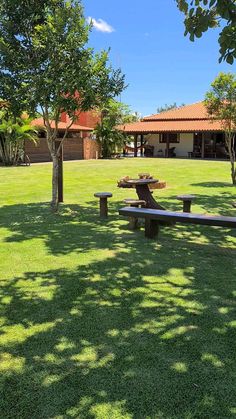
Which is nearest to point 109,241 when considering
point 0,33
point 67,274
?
point 67,274

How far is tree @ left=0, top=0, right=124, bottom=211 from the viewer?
768 cm

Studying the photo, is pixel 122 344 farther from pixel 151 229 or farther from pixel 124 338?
pixel 151 229

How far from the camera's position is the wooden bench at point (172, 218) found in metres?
5.58

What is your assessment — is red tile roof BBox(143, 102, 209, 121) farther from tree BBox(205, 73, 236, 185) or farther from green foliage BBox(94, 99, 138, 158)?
tree BBox(205, 73, 236, 185)

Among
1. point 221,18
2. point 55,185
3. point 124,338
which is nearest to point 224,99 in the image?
point 55,185

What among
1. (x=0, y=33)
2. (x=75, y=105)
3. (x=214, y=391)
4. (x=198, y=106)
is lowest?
(x=214, y=391)

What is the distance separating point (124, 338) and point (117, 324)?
0.86 ft

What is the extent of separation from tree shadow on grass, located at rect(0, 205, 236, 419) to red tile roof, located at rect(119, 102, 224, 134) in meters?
28.4

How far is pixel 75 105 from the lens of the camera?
8.02m

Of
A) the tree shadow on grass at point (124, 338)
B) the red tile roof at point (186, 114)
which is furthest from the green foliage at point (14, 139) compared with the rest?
the tree shadow on grass at point (124, 338)

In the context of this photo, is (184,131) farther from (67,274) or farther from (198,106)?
(67,274)

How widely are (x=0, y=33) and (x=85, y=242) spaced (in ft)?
15.8

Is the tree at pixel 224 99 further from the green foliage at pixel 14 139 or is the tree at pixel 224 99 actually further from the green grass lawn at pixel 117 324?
the green foliage at pixel 14 139

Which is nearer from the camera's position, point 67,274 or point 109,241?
point 67,274
